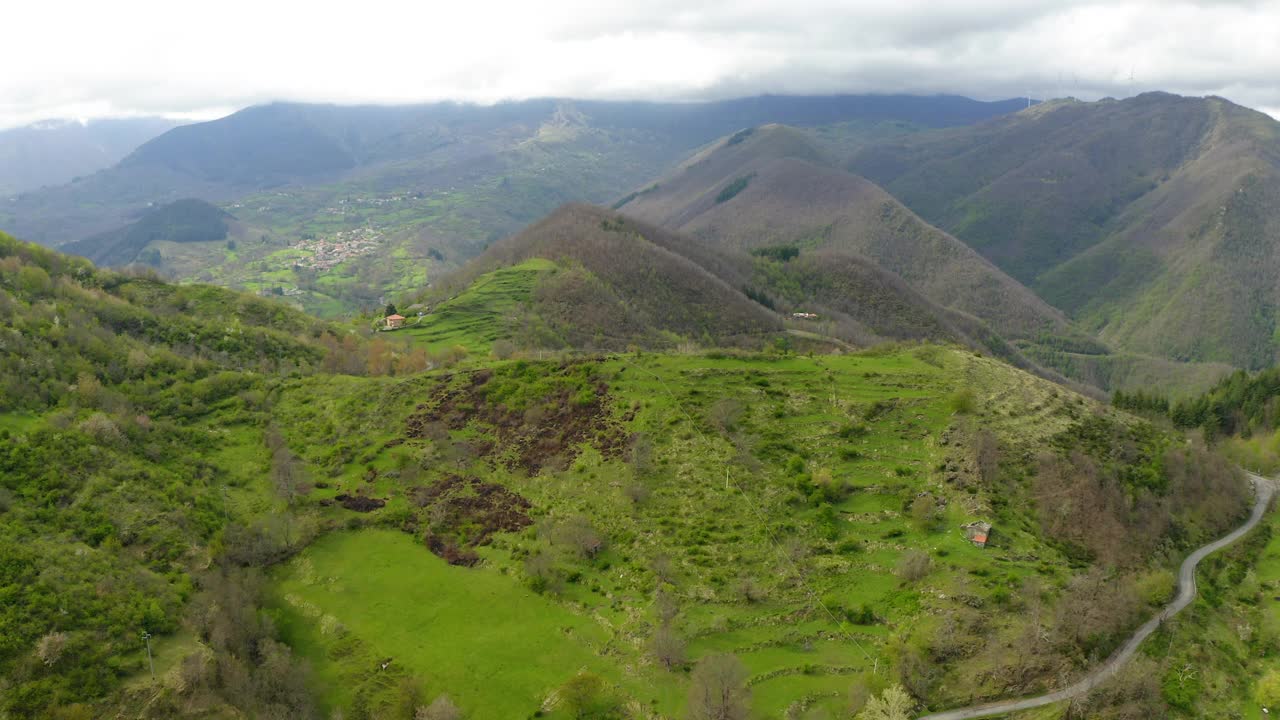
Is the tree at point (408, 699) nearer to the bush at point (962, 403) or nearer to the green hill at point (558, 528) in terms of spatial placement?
the green hill at point (558, 528)

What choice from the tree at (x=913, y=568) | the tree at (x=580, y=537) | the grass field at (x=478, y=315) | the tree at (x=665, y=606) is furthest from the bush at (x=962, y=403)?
the grass field at (x=478, y=315)

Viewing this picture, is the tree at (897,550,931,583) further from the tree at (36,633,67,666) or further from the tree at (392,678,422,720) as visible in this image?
the tree at (36,633,67,666)

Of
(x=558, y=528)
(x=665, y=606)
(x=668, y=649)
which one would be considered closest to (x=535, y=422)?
(x=558, y=528)

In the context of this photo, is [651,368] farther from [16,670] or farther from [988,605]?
[16,670]

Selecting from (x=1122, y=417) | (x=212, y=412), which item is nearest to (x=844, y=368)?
(x=1122, y=417)

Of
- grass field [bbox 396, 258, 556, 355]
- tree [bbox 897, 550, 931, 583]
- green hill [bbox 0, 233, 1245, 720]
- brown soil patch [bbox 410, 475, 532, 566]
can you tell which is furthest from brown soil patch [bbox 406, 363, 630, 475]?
grass field [bbox 396, 258, 556, 355]

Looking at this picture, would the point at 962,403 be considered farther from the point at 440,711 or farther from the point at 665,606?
the point at 440,711
